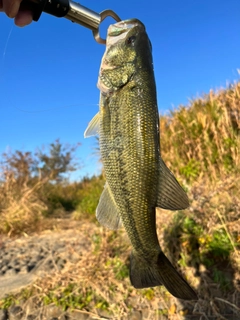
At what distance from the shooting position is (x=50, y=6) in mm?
2289

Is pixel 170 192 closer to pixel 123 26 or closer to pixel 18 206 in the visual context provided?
pixel 123 26

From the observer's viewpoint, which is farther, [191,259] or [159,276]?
[191,259]

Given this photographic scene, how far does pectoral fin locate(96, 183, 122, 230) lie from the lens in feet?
7.20

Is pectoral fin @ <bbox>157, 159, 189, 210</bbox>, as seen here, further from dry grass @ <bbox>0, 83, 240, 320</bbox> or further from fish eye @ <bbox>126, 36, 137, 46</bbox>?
dry grass @ <bbox>0, 83, 240, 320</bbox>

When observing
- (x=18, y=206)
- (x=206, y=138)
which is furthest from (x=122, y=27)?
(x=18, y=206)

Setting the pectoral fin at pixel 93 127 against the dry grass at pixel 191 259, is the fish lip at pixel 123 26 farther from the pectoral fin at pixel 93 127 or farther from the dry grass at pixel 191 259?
the dry grass at pixel 191 259

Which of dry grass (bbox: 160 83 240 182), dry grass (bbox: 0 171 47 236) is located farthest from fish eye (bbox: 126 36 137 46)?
dry grass (bbox: 0 171 47 236)

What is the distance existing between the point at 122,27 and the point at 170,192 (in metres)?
1.22

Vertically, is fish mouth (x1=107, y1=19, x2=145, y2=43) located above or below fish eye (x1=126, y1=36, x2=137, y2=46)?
above

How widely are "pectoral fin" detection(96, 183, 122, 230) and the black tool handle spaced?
1.32 meters

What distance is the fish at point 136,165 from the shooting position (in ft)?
6.68

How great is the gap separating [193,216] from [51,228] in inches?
188

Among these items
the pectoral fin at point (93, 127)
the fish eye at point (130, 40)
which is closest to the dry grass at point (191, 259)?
the pectoral fin at point (93, 127)

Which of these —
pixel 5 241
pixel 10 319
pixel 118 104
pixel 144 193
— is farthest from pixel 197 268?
pixel 5 241
